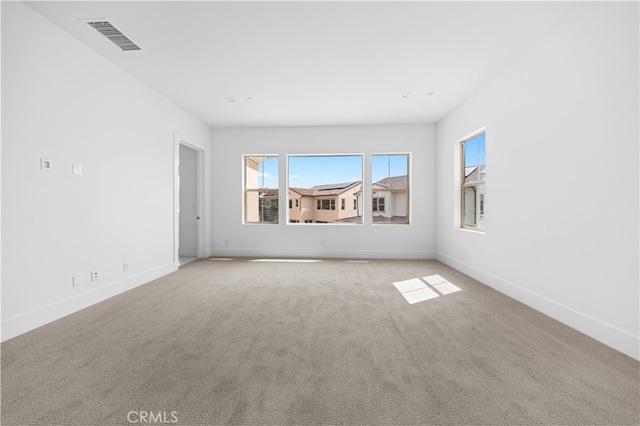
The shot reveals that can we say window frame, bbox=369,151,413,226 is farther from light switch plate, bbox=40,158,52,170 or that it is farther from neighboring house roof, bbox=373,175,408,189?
light switch plate, bbox=40,158,52,170

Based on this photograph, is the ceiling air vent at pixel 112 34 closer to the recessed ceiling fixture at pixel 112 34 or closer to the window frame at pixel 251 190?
the recessed ceiling fixture at pixel 112 34

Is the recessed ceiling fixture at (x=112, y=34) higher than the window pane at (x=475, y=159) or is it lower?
higher

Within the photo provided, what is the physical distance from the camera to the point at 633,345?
1957mm

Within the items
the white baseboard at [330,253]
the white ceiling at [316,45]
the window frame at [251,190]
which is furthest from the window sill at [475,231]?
the window frame at [251,190]

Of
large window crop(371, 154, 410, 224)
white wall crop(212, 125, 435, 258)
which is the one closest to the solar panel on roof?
large window crop(371, 154, 410, 224)

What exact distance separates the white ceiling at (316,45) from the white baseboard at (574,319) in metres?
2.79

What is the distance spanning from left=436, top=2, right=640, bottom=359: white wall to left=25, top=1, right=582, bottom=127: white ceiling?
0.39 meters

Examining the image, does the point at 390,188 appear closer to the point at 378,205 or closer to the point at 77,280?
the point at 378,205

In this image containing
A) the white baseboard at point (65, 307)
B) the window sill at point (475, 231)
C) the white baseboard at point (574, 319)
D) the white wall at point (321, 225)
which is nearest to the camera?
the white baseboard at point (574, 319)

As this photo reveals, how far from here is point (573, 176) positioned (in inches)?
96.7

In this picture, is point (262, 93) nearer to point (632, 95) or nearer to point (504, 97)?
point (504, 97)

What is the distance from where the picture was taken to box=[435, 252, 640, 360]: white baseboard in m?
2.00

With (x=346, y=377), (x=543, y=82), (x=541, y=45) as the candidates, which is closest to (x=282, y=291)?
(x=346, y=377)

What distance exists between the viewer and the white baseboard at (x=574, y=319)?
1996 mm
